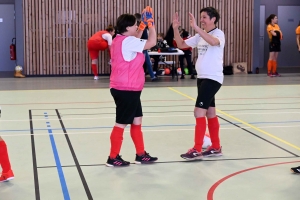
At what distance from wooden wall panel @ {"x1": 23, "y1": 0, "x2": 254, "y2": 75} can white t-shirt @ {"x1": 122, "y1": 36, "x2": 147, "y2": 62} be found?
11.9 meters

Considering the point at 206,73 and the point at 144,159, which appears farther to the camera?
the point at 206,73

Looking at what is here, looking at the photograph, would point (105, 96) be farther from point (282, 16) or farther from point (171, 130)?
point (282, 16)

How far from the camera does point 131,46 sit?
4.94m

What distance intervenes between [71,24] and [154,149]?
11415 millimetres

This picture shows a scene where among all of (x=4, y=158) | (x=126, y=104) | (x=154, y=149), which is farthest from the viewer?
(x=154, y=149)

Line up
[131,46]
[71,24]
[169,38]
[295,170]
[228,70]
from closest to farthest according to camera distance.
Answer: [295,170] → [131,46] → [169,38] → [71,24] → [228,70]

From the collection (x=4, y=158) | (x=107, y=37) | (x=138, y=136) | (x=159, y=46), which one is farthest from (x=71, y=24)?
(x=4, y=158)

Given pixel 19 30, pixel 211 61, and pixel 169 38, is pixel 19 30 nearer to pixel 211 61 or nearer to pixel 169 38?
pixel 169 38

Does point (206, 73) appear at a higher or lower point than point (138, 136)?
higher

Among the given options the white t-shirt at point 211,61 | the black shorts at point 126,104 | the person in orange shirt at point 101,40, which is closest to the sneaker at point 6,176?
the black shorts at point 126,104

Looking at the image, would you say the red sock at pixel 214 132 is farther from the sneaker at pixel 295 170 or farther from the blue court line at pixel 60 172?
the blue court line at pixel 60 172

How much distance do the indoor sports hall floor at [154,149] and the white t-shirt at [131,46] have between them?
1100 mm

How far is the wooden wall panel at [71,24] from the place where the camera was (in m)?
16.4

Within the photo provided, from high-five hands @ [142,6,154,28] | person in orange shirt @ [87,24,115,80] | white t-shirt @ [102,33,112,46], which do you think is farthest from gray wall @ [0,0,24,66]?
high-five hands @ [142,6,154,28]
